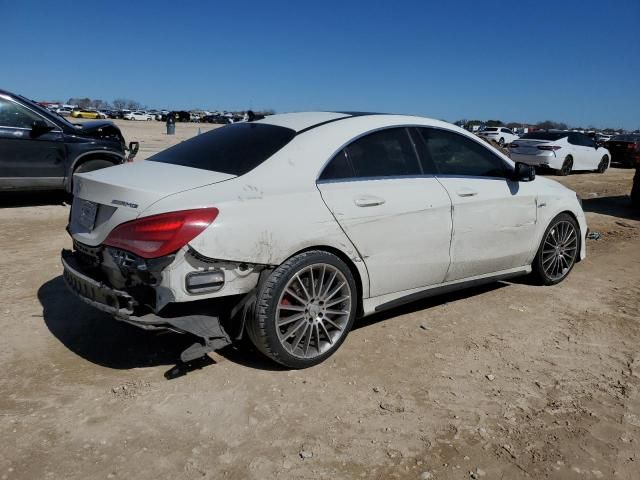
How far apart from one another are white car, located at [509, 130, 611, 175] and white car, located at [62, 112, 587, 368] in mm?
12804

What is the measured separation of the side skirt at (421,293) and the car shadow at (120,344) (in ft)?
2.67

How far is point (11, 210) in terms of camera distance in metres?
8.34

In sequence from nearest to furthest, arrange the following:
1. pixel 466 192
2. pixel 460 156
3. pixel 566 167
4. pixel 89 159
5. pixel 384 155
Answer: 1. pixel 384 155
2. pixel 466 192
3. pixel 460 156
4. pixel 89 159
5. pixel 566 167

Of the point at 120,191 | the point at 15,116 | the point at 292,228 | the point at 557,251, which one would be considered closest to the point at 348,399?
the point at 292,228

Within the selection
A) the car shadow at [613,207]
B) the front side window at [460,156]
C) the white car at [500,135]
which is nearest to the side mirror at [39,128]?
the front side window at [460,156]

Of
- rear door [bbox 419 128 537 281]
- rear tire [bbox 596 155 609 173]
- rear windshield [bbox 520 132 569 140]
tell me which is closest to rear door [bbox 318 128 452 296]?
rear door [bbox 419 128 537 281]

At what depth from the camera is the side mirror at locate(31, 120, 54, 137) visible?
8.12 m

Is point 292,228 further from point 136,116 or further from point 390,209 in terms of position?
point 136,116

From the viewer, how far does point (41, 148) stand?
8.23m

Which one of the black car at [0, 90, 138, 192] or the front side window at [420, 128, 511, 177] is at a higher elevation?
the front side window at [420, 128, 511, 177]

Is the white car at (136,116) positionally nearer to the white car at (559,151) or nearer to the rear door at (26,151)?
the white car at (559,151)

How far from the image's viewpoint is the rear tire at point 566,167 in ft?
55.6

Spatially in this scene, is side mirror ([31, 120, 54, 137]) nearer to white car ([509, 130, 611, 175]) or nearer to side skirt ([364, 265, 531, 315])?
side skirt ([364, 265, 531, 315])

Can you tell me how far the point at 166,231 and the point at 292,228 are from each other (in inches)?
29.2
